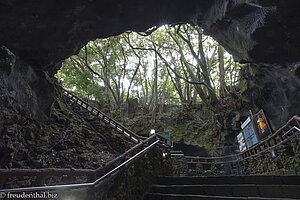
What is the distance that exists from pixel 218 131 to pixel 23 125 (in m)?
11.9

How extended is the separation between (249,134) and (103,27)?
864cm

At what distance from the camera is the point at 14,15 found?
480 centimetres

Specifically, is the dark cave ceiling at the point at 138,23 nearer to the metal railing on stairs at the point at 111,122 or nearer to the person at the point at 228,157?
the metal railing on stairs at the point at 111,122

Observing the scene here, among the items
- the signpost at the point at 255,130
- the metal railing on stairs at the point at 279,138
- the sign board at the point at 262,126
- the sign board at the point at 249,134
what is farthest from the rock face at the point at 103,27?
the sign board at the point at 249,134

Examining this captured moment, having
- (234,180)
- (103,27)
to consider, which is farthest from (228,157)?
(103,27)

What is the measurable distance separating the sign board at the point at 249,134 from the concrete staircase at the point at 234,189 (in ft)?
14.5

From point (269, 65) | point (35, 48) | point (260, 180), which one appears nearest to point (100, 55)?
point (35, 48)

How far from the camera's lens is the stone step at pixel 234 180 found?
3.72 metres

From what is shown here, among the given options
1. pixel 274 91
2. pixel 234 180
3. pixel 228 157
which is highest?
pixel 274 91

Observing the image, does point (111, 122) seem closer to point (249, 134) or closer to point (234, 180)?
point (249, 134)

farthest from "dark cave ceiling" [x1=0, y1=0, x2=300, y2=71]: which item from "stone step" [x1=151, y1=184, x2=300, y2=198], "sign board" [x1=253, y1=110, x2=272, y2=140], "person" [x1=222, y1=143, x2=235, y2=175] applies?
"person" [x1=222, y1=143, x2=235, y2=175]

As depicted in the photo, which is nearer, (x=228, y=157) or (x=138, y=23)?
(x=138, y=23)

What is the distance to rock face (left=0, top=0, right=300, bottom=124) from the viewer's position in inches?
193

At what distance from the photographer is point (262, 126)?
7.21 m
